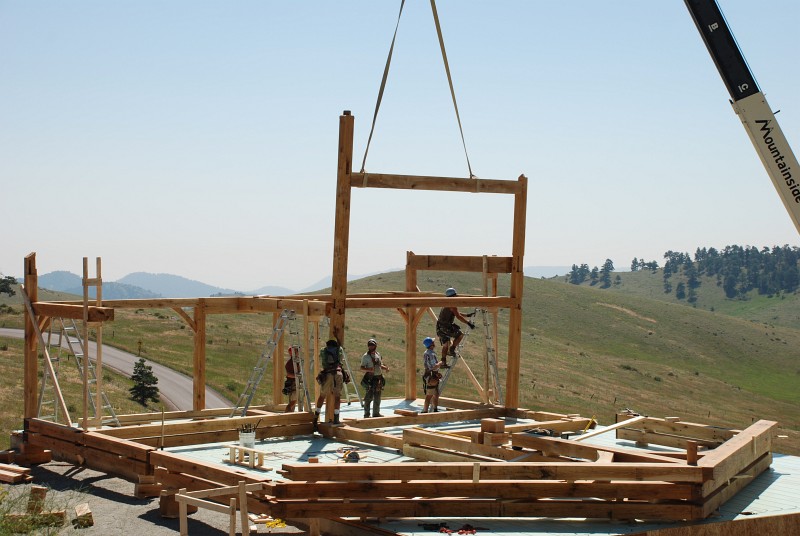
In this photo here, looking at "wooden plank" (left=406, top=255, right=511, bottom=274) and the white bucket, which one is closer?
the white bucket

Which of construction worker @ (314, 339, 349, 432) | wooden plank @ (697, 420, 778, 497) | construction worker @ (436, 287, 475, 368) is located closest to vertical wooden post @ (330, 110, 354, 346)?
construction worker @ (314, 339, 349, 432)

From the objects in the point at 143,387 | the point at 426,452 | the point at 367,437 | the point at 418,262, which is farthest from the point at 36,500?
the point at 143,387

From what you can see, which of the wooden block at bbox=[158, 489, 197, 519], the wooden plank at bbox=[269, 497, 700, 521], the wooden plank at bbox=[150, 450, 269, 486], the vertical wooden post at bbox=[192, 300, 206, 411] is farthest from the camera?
the vertical wooden post at bbox=[192, 300, 206, 411]

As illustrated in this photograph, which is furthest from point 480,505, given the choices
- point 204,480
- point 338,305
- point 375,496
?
point 338,305

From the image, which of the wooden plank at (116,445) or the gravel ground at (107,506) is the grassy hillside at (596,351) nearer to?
the wooden plank at (116,445)

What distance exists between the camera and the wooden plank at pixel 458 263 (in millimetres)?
23828

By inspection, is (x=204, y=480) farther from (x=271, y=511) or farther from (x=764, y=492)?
(x=764, y=492)

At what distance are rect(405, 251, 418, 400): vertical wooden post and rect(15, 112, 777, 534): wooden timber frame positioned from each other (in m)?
0.09

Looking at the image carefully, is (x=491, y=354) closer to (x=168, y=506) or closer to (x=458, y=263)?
(x=458, y=263)

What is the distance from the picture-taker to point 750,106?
1819 centimetres

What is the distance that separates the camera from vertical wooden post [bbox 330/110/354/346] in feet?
65.6

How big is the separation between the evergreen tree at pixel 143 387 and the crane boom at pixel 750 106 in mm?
38565

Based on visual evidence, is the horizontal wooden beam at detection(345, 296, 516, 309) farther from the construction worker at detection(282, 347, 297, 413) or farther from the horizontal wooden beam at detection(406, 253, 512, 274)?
the construction worker at detection(282, 347, 297, 413)

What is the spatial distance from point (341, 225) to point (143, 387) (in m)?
33.7
